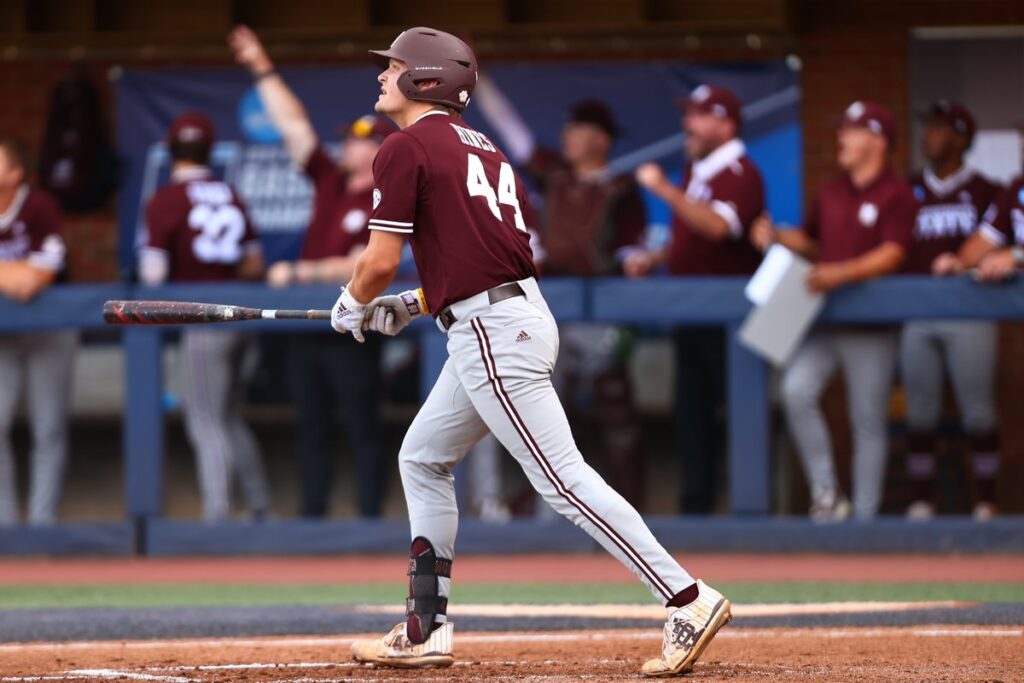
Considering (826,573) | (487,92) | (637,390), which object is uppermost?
(487,92)

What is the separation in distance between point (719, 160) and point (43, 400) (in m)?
3.58

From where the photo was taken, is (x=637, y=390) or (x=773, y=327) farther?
(x=637, y=390)

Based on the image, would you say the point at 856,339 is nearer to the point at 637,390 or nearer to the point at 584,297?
the point at 584,297

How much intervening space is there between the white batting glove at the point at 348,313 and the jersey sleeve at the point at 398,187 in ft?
0.81

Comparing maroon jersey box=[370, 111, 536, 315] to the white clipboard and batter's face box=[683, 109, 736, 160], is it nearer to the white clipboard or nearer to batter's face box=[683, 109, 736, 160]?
the white clipboard

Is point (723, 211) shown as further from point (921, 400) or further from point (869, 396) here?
point (921, 400)

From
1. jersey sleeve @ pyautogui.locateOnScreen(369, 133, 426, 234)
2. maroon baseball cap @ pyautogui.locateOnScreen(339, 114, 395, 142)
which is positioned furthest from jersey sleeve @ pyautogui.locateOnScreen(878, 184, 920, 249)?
jersey sleeve @ pyautogui.locateOnScreen(369, 133, 426, 234)

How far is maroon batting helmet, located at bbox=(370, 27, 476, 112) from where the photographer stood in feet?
15.8

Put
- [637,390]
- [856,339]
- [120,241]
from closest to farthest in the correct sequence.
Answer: [856,339] < [637,390] < [120,241]

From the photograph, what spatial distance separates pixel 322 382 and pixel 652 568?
417 cm

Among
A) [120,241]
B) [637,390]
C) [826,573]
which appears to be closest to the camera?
[826,573]

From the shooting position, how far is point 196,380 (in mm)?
8484

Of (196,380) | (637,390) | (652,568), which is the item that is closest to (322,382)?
(196,380)

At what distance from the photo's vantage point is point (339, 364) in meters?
8.47
